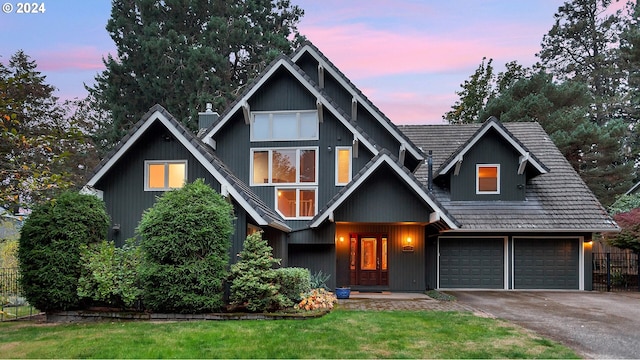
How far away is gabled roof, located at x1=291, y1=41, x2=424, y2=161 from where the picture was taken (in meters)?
Result: 16.0

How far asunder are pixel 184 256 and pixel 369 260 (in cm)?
792

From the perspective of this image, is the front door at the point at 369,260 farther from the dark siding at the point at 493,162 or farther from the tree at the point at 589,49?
the tree at the point at 589,49

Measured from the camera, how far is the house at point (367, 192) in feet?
46.0

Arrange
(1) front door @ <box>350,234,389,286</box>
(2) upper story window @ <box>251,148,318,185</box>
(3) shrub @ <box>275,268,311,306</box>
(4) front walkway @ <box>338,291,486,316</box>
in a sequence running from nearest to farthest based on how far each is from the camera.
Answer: (3) shrub @ <box>275,268,311,306</box>, (4) front walkway @ <box>338,291,486,316</box>, (2) upper story window @ <box>251,148,318,185</box>, (1) front door @ <box>350,234,389,286</box>

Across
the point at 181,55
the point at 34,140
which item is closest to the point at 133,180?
the point at 34,140

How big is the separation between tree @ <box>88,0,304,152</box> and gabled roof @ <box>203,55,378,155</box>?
1303 centimetres

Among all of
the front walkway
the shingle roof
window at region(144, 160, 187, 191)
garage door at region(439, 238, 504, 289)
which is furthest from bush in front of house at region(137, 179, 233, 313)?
garage door at region(439, 238, 504, 289)

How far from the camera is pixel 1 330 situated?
984 centimetres

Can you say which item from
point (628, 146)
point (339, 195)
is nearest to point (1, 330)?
point (339, 195)

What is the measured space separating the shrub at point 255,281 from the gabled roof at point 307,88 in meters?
5.63

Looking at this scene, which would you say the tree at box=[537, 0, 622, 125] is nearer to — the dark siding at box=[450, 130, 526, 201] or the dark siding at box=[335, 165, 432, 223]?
the dark siding at box=[450, 130, 526, 201]

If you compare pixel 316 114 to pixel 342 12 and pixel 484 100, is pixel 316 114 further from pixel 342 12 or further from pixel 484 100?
pixel 484 100

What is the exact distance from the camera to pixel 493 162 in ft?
57.6

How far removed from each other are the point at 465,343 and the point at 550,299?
310 inches
